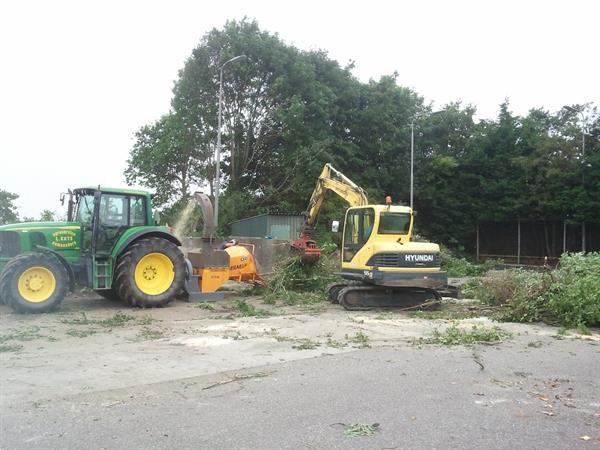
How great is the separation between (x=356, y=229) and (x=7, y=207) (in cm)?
2748

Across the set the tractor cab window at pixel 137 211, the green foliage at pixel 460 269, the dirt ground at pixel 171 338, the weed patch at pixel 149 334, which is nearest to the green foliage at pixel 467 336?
the dirt ground at pixel 171 338

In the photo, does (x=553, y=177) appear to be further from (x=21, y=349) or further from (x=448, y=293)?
(x=21, y=349)

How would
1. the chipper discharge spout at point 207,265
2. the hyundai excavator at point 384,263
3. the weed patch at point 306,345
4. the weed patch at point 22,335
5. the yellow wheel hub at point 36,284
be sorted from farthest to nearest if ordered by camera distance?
the chipper discharge spout at point 207,265, the hyundai excavator at point 384,263, the yellow wheel hub at point 36,284, the weed patch at point 22,335, the weed patch at point 306,345

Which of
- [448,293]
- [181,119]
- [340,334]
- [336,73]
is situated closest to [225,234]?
[181,119]

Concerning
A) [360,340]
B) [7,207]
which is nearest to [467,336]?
[360,340]

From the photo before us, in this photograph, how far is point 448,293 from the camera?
15.8m

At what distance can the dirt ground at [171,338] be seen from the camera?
6930 mm

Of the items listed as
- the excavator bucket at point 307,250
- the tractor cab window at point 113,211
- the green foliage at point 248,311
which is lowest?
the green foliage at point 248,311

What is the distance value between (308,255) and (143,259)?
498 centimetres

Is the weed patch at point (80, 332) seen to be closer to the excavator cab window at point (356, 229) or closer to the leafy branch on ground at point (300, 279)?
the leafy branch on ground at point (300, 279)

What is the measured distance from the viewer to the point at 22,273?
443 inches

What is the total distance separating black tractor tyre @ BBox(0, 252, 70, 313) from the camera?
1105 cm

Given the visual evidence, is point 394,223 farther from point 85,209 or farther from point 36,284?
point 36,284

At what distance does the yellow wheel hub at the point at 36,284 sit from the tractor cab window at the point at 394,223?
7747 millimetres
